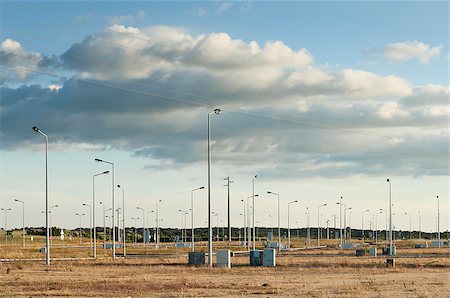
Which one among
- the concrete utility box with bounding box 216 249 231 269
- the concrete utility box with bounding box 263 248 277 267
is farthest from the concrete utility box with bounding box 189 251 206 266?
the concrete utility box with bounding box 263 248 277 267

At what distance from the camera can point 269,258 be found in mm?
66688

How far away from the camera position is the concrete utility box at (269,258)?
66188 mm

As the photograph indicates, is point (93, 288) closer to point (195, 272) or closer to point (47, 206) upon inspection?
point (195, 272)

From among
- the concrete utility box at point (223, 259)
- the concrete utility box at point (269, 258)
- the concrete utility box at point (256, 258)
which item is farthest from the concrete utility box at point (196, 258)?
the concrete utility box at point (269, 258)

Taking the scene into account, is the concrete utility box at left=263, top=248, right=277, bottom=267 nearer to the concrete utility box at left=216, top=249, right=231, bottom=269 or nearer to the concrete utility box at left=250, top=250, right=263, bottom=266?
the concrete utility box at left=250, top=250, right=263, bottom=266

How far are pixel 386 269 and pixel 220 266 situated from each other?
42.2 feet

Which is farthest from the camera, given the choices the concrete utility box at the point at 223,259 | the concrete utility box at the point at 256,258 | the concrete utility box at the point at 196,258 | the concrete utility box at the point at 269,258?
the concrete utility box at the point at 196,258

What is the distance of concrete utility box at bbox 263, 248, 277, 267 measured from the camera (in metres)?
66.2

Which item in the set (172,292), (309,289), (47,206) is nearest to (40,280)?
(172,292)

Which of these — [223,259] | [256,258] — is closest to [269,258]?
[256,258]

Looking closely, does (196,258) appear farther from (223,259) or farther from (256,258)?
(223,259)

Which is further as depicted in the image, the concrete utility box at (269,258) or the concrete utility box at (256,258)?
the concrete utility box at (256,258)

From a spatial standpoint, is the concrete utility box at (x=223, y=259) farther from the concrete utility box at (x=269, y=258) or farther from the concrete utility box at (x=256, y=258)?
the concrete utility box at (x=256, y=258)

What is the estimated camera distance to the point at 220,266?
63125 millimetres
